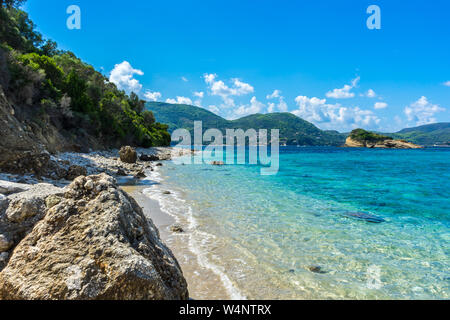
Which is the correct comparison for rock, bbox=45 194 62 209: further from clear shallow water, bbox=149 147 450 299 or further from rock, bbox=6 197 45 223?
clear shallow water, bbox=149 147 450 299

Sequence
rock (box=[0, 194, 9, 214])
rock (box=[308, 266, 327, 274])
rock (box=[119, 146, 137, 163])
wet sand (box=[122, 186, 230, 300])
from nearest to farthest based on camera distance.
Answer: rock (box=[0, 194, 9, 214]) < wet sand (box=[122, 186, 230, 300]) < rock (box=[308, 266, 327, 274]) < rock (box=[119, 146, 137, 163])

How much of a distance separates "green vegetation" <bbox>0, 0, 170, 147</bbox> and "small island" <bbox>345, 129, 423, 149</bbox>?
139m

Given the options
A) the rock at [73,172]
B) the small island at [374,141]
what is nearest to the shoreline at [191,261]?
the rock at [73,172]

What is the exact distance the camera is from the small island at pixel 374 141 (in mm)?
143625

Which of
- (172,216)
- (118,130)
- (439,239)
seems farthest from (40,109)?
(439,239)

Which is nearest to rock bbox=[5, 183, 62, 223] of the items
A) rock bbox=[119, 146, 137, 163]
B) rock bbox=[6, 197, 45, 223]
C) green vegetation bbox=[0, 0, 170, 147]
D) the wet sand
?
rock bbox=[6, 197, 45, 223]

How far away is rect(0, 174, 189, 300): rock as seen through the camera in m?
2.75

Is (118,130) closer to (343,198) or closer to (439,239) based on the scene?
(343,198)

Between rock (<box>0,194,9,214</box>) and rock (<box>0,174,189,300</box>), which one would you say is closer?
rock (<box>0,174,189,300</box>)

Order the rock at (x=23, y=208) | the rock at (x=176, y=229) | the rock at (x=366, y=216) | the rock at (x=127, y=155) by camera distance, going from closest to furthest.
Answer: the rock at (x=23, y=208) < the rock at (x=176, y=229) < the rock at (x=366, y=216) < the rock at (x=127, y=155)

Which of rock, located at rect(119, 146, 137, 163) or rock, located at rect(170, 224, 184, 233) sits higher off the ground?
rock, located at rect(119, 146, 137, 163)

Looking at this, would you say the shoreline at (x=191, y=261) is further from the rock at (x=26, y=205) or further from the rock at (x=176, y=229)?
the rock at (x=26, y=205)

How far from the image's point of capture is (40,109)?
921 inches

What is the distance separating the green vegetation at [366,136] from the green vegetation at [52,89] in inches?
5795
